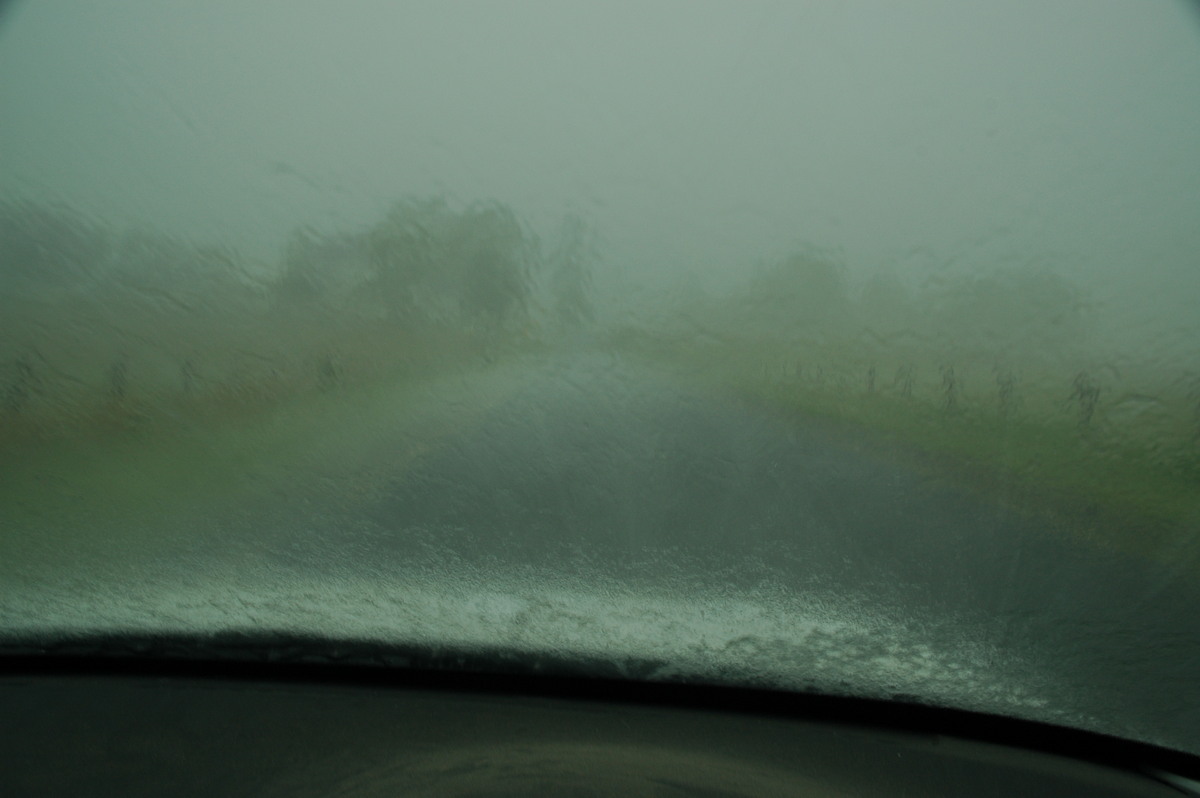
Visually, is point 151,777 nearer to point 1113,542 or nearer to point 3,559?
point 3,559

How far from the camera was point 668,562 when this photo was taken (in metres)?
3.87

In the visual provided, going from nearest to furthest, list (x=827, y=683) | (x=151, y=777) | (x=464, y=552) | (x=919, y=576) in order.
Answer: (x=151, y=777) → (x=827, y=683) → (x=919, y=576) → (x=464, y=552)

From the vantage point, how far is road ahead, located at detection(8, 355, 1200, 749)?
3.48m

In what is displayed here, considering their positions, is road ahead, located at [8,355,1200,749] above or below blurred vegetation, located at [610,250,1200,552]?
below

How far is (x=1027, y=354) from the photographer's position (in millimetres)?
3744

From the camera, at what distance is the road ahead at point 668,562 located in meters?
3.48

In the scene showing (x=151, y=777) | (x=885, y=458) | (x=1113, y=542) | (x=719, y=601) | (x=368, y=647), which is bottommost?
(x=151, y=777)

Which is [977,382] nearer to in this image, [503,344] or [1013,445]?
[1013,445]

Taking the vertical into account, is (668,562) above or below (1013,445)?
below

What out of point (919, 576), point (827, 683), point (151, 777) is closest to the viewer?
point (151, 777)

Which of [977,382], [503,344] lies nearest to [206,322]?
[503,344]

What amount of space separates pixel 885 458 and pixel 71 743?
3.16 m

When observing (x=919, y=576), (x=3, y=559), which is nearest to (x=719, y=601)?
(x=919, y=576)

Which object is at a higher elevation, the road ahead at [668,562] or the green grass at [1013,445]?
the green grass at [1013,445]
